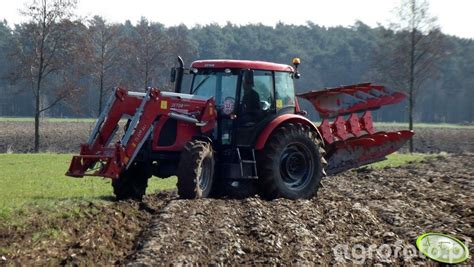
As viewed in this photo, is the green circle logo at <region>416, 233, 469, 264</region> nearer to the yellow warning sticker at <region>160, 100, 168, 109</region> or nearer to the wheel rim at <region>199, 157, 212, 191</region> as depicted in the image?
the wheel rim at <region>199, 157, 212, 191</region>

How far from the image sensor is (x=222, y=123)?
12188 mm

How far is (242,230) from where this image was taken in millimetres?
9156

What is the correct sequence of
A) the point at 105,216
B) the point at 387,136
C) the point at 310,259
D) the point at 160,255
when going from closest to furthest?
1. the point at 160,255
2. the point at 310,259
3. the point at 105,216
4. the point at 387,136

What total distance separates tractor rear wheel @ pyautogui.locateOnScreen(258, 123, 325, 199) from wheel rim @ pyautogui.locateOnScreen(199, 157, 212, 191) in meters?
1.09

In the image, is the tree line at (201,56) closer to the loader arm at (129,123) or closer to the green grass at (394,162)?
the green grass at (394,162)

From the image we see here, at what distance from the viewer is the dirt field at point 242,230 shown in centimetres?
799

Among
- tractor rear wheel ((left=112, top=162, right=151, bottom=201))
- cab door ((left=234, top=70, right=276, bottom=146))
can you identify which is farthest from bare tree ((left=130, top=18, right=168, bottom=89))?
tractor rear wheel ((left=112, top=162, right=151, bottom=201))

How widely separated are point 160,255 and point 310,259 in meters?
1.80

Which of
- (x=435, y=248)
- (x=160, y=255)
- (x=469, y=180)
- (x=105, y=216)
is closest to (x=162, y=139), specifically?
(x=105, y=216)

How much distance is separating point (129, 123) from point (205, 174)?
1.56 metres

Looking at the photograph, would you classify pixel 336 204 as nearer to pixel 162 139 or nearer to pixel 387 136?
pixel 162 139

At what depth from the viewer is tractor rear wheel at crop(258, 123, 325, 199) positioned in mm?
12059

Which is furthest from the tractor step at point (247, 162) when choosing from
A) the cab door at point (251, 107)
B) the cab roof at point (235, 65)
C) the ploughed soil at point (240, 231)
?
the cab roof at point (235, 65)

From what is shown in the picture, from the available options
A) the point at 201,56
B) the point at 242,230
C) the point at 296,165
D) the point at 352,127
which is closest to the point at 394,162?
the point at 352,127
